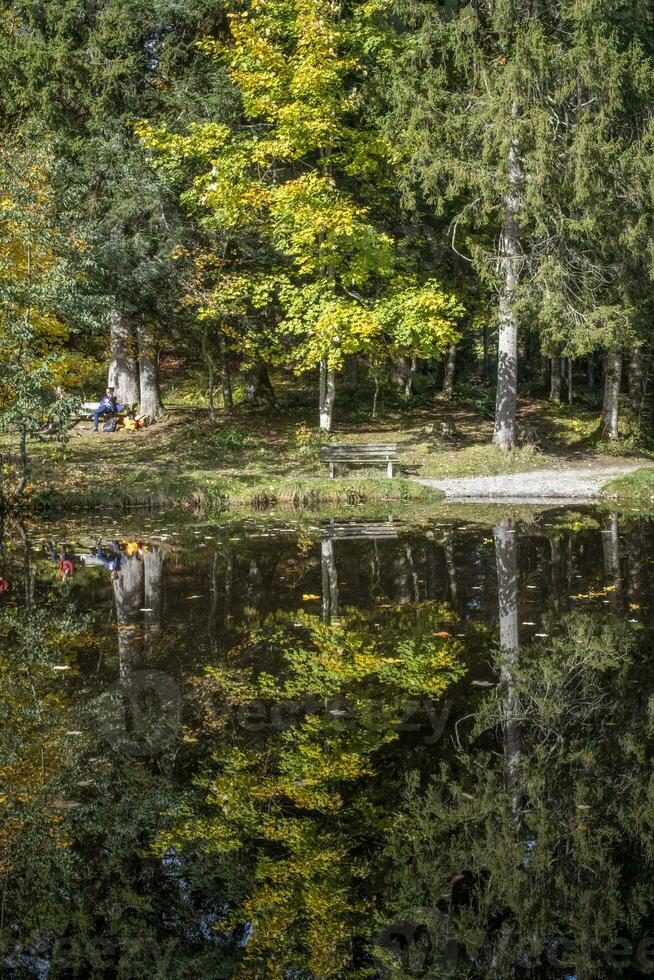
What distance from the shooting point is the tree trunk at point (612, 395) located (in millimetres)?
23641

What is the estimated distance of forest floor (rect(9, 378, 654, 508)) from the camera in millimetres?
17000

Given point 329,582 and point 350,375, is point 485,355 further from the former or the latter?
point 329,582

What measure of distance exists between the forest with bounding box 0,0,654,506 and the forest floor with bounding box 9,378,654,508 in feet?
1.76

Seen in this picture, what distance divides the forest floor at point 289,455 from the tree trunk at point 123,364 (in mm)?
1425

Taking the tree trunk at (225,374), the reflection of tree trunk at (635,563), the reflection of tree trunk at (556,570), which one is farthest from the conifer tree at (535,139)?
the reflection of tree trunk at (556,570)

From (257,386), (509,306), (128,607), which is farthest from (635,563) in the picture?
(257,386)

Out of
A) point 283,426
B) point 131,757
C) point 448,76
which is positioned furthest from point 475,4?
point 131,757

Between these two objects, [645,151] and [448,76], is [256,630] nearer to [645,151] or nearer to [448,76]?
[645,151]

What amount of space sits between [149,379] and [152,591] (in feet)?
53.8

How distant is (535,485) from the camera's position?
18422mm

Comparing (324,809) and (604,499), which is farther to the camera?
(604,499)

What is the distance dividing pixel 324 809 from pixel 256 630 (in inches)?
141

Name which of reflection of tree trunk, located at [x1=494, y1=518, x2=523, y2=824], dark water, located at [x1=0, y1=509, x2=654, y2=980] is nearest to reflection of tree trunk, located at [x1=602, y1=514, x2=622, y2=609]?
dark water, located at [x1=0, y1=509, x2=654, y2=980]

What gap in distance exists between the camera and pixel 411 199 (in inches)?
858
